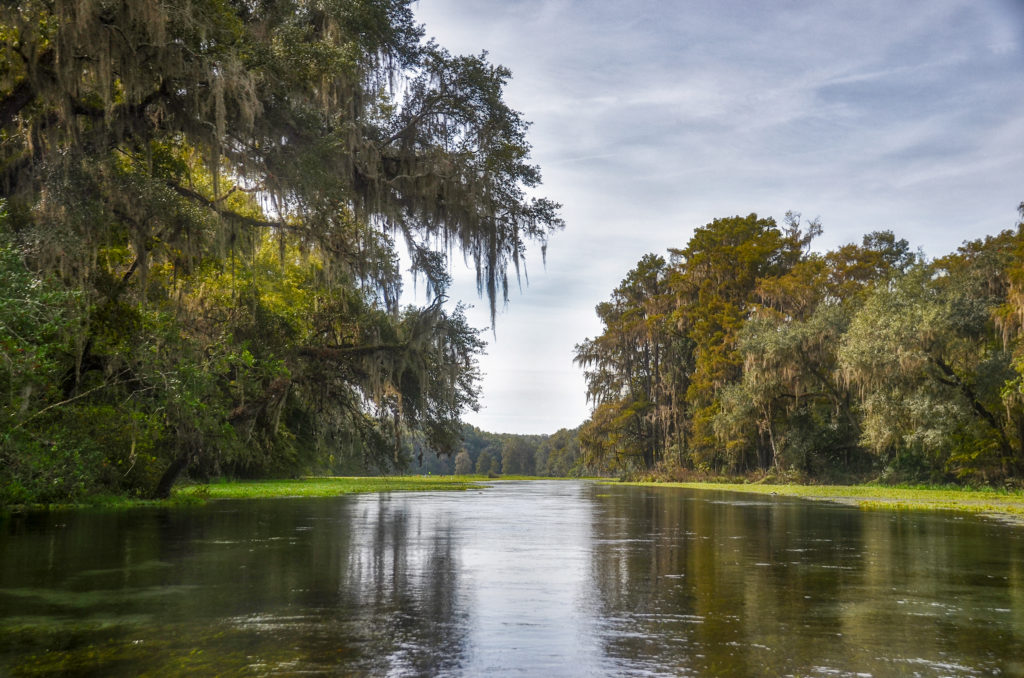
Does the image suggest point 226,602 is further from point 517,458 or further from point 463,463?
point 517,458

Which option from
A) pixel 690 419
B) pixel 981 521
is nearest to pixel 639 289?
pixel 690 419

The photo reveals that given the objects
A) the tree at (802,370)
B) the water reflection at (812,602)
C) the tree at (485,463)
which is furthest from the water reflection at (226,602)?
the tree at (485,463)

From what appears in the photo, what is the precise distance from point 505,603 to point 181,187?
38.7 ft

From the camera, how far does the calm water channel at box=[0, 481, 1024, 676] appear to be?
4.21 m

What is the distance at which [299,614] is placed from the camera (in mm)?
5426

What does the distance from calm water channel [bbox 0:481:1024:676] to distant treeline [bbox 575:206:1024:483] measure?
1983cm

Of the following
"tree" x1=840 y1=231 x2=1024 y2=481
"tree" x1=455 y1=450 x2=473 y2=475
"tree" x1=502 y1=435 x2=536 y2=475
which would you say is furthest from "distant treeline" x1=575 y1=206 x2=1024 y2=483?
"tree" x1=502 y1=435 x2=536 y2=475

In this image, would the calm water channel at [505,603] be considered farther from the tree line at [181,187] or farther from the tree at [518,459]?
the tree at [518,459]

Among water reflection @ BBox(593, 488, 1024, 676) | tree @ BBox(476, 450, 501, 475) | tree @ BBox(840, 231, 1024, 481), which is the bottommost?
tree @ BBox(476, 450, 501, 475)

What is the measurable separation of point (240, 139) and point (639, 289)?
153 ft

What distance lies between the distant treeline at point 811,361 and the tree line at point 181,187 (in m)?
18.8

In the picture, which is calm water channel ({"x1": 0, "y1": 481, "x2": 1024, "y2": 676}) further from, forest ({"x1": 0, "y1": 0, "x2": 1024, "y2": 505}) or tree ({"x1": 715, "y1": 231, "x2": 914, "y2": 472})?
tree ({"x1": 715, "y1": 231, "x2": 914, "y2": 472})

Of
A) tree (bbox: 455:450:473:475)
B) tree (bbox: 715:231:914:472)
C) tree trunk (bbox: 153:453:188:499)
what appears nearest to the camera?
tree trunk (bbox: 153:453:188:499)

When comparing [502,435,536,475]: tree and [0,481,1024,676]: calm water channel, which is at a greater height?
[0,481,1024,676]: calm water channel
